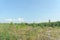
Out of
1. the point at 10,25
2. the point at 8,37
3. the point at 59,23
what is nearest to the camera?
the point at 8,37

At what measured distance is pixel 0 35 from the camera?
5852 millimetres

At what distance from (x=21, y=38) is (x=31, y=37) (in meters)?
0.43

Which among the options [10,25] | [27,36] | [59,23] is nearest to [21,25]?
[10,25]

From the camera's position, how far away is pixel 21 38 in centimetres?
598

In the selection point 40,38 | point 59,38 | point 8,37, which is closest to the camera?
point 8,37

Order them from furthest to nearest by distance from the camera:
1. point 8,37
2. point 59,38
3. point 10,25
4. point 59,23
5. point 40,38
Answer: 1. point 59,23
2. point 10,25
3. point 59,38
4. point 40,38
5. point 8,37

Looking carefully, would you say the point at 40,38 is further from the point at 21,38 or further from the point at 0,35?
the point at 0,35

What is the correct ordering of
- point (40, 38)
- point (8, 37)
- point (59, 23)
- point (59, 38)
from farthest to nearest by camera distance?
1. point (59, 23)
2. point (59, 38)
3. point (40, 38)
4. point (8, 37)

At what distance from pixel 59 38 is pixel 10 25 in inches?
117

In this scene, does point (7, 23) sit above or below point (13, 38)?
above

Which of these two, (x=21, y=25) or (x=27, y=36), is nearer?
(x=27, y=36)

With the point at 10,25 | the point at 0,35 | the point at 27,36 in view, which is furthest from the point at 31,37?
the point at 10,25

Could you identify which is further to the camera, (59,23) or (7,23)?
(59,23)

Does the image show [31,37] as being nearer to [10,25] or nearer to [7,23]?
[10,25]
